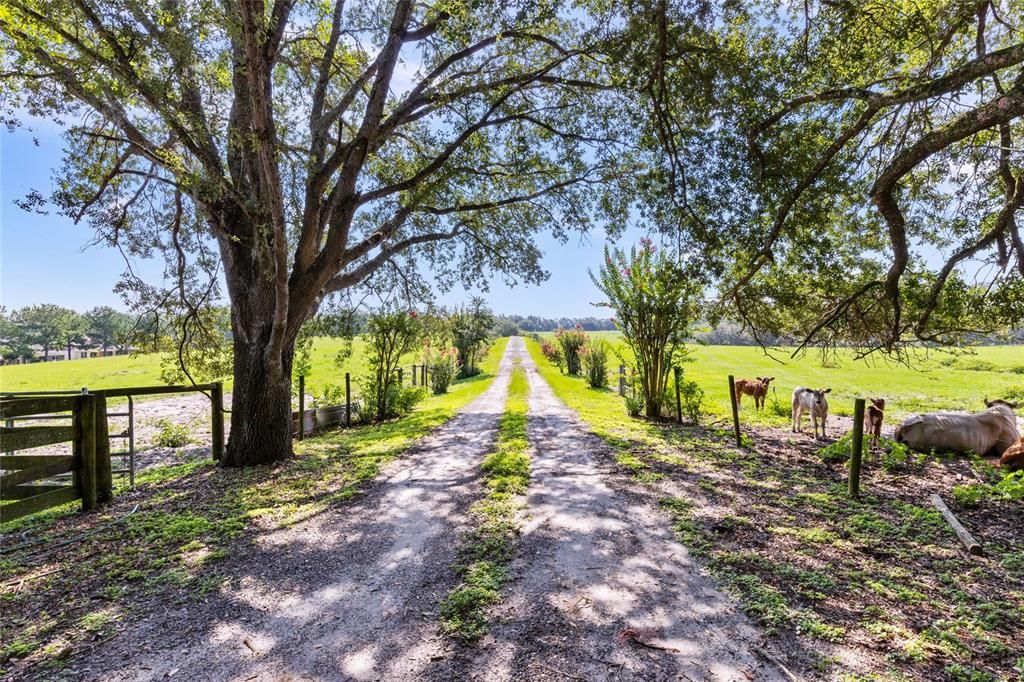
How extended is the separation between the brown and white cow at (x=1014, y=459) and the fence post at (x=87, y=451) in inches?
438

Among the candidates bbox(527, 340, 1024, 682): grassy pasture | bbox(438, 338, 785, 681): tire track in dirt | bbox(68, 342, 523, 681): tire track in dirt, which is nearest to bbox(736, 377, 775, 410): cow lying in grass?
bbox(527, 340, 1024, 682): grassy pasture

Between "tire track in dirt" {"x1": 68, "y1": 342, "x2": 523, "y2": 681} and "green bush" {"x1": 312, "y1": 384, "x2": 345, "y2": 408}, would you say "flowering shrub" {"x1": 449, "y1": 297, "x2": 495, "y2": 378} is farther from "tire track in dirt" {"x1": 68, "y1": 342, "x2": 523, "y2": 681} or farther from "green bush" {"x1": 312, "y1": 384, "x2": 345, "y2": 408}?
"tire track in dirt" {"x1": 68, "y1": 342, "x2": 523, "y2": 681}

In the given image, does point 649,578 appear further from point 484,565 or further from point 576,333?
point 576,333

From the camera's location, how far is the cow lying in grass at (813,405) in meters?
8.32

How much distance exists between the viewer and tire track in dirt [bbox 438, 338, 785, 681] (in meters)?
2.25

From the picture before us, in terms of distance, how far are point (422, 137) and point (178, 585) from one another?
888cm

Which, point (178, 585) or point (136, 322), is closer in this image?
point (178, 585)

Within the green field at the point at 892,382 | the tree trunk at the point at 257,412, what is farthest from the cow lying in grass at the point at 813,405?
the tree trunk at the point at 257,412

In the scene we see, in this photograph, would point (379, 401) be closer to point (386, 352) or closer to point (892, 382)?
point (386, 352)

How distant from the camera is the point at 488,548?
12.1 ft

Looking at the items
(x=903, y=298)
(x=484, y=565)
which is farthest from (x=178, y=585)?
(x=903, y=298)

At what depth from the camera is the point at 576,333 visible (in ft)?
92.5

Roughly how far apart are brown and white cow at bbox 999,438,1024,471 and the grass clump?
246 inches

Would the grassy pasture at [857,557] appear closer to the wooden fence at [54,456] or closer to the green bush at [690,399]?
the green bush at [690,399]
